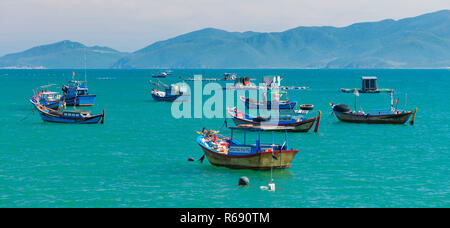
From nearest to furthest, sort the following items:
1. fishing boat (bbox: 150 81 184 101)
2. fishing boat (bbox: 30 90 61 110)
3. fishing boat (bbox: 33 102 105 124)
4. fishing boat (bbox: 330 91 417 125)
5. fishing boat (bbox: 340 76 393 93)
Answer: fishing boat (bbox: 33 102 105 124) < fishing boat (bbox: 330 91 417 125) < fishing boat (bbox: 30 90 61 110) < fishing boat (bbox: 150 81 184 101) < fishing boat (bbox: 340 76 393 93)

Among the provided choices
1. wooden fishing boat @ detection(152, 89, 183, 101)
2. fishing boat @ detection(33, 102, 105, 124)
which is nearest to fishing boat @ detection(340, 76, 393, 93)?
wooden fishing boat @ detection(152, 89, 183, 101)

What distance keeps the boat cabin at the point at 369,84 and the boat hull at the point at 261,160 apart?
432ft

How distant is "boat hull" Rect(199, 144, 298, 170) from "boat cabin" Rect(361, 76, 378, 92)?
131534 millimetres

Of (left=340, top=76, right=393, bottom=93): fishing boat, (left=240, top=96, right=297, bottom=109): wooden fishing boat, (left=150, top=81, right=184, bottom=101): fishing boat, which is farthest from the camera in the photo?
(left=340, top=76, right=393, bottom=93): fishing boat

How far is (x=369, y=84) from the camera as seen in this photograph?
175375 mm

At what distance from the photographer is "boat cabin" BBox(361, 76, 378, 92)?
173500mm

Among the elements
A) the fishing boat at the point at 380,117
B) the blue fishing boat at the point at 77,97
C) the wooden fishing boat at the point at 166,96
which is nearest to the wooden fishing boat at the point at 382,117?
the fishing boat at the point at 380,117

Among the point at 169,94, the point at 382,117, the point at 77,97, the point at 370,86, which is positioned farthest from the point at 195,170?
the point at 370,86

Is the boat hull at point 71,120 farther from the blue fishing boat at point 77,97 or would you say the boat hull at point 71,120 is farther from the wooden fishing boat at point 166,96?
the wooden fishing boat at point 166,96

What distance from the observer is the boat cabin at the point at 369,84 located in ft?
569

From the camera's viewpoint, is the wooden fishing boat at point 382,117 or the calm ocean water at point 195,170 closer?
the calm ocean water at point 195,170

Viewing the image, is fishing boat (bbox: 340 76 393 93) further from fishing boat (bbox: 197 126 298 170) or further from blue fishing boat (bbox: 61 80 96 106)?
fishing boat (bbox: 197 126 298 170)

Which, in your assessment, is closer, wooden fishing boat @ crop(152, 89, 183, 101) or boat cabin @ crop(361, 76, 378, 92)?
wooden fishing boat @ crop(152, 89, 183, 101)
